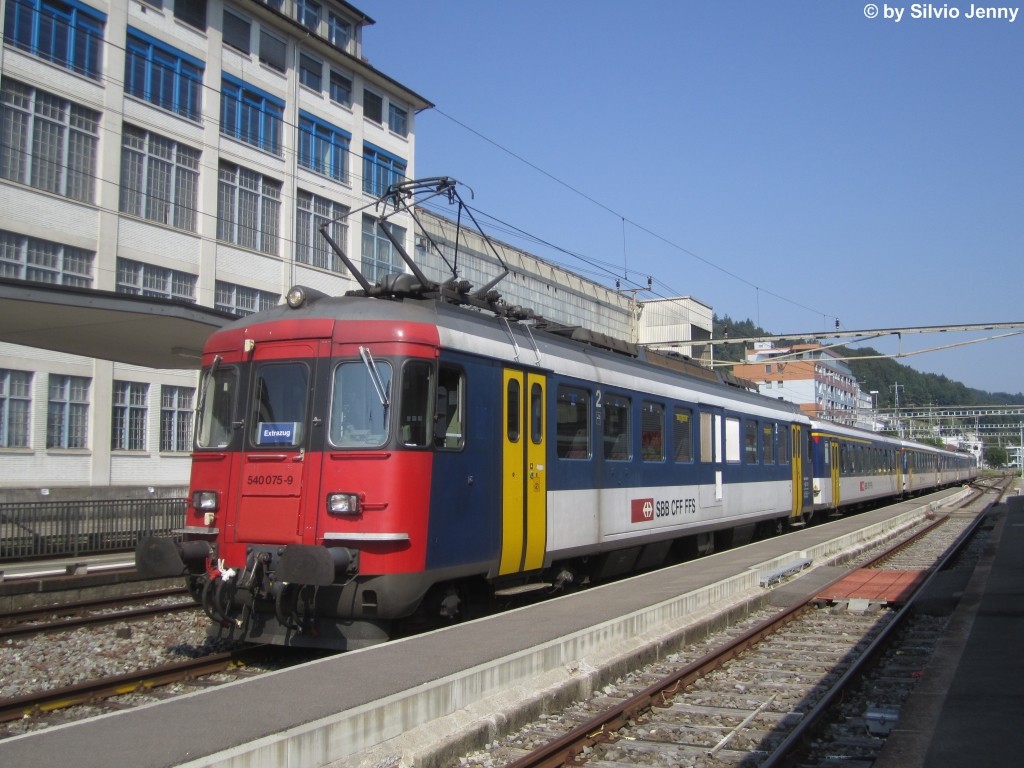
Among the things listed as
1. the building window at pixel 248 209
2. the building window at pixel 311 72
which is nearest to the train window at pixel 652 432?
the building window at pixel 248 209

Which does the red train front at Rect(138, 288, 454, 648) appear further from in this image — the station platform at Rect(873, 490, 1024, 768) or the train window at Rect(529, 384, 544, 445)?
the station platform at Rect(873, 490, 1024, 768)

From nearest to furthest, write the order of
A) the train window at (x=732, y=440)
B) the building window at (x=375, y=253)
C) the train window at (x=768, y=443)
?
1. the train window at (x=732, y=440)
2. the train window at (x=768, y=443)
3. the building window at (x=375, y=253)

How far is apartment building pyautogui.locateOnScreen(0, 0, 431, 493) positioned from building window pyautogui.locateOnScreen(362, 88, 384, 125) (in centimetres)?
36

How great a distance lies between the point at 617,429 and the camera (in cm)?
1261

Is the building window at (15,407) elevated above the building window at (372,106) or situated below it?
below

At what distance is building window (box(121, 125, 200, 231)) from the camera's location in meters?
28.4

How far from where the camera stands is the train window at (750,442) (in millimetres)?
18062

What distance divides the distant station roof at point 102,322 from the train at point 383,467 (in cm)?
503

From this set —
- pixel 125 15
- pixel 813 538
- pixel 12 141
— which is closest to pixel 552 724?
pixel 813 538

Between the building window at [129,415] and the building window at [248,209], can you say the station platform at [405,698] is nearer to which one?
the building window at [129,415]

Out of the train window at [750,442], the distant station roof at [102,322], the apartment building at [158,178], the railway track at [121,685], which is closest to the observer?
the railway track at [121,685]

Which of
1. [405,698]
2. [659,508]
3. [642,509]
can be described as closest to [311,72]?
[659,508]

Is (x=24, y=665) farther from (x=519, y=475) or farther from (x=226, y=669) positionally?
(x=519, y=475)

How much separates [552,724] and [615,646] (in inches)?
73.8
